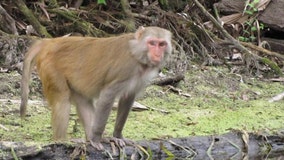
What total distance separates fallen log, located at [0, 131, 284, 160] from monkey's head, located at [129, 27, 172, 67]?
71 centimetres

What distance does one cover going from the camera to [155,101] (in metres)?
9.56

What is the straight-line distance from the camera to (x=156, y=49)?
6457 millimetres

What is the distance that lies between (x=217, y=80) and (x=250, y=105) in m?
1.26

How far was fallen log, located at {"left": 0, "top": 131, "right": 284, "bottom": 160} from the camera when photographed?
18.5ft

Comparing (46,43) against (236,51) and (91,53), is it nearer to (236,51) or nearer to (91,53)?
(91,53)

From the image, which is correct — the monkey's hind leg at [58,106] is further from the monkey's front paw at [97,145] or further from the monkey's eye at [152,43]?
the monkey's eye at [152,43]

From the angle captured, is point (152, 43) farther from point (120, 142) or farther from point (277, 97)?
point (277, 97)

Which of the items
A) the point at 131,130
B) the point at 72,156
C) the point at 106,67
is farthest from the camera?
the point at 131,130

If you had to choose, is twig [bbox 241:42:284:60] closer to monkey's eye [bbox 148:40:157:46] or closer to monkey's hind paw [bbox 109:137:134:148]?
monkey's eye [bbox 148:40:157:46]

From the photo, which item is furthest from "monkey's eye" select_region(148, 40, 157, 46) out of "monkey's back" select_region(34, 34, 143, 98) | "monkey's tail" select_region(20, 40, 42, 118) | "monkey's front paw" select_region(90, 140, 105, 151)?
"monkey's tail" select_region(20, 40, 42, 118)

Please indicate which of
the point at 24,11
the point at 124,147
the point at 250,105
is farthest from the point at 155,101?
the point at 124,147

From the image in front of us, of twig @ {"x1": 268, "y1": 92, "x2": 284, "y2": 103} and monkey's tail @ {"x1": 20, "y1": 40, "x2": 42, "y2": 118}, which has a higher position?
monkey's tail @ {"x1": 20, "y1": 40, "x2": 42, "y2": 118}

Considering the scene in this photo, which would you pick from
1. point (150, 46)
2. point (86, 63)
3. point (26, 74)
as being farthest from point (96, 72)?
point (26, 74)

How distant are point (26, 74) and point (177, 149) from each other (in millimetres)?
1597
